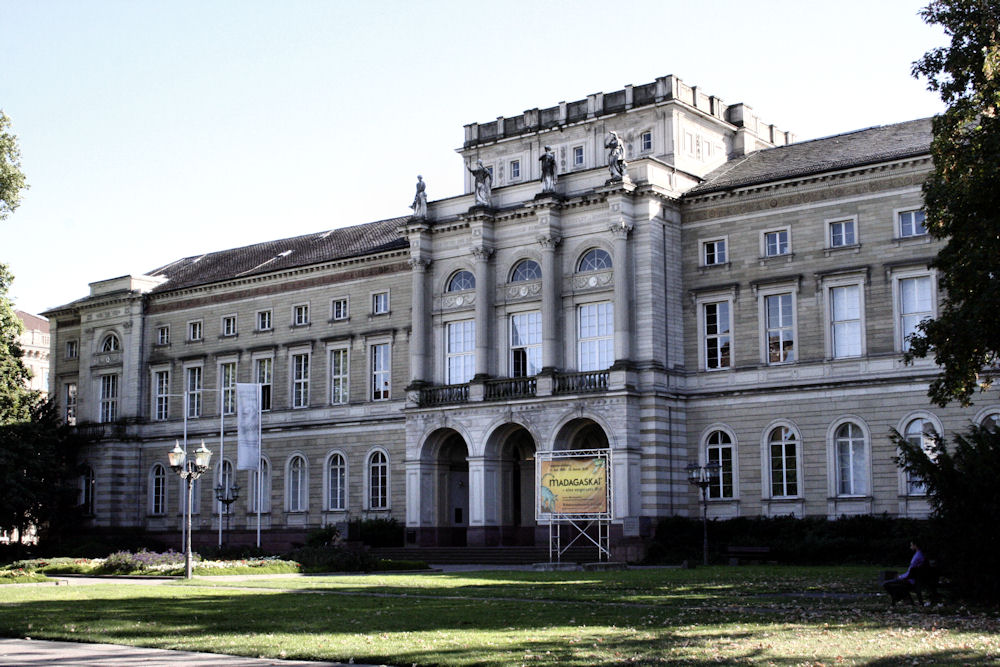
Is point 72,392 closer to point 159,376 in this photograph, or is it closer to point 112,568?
point 159,376

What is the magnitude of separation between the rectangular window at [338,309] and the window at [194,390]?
10.2 metres

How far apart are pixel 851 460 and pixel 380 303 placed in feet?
83.6

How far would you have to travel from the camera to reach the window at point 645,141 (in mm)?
59281

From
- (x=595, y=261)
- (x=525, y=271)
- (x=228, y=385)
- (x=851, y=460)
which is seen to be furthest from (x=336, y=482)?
(x=851, y=460)

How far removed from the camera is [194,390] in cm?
7100

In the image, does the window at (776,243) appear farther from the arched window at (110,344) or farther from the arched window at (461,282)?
Result: the arched window at (110,344)

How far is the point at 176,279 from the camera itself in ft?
249

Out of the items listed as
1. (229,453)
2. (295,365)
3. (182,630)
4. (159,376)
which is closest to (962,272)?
(182,630)

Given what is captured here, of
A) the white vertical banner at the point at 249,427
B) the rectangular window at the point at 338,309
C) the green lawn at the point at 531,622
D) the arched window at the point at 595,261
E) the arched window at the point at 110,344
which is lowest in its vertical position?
the green lawn at the point at 531,622

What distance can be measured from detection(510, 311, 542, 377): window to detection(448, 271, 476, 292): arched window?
2.90 meters

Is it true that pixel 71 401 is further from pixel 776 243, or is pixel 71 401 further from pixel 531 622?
pixel 531 622

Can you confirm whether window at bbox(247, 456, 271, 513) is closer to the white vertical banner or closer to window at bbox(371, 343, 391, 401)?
the white vertical banner

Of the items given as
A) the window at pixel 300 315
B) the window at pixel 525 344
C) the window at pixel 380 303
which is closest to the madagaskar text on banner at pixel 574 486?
the window at pixel 525 344

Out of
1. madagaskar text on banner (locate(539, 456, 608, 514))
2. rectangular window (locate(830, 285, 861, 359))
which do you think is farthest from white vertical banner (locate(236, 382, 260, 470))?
rectangular window (locate(830, 285, 861, 359))
